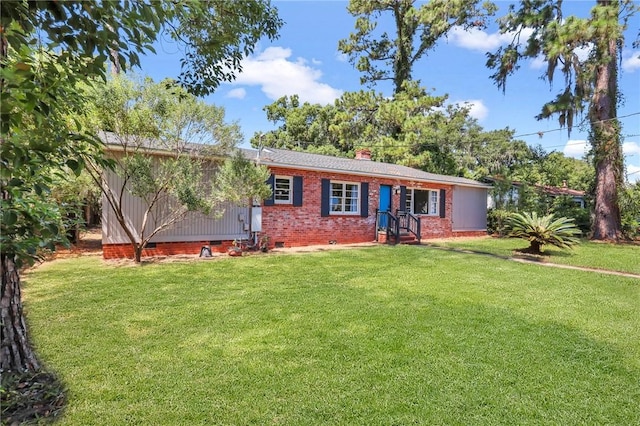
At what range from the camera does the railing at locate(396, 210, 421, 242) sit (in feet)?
46.3

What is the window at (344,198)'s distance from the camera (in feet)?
42.5

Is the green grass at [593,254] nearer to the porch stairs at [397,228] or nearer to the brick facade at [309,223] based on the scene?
the porch stairs at [397,228]

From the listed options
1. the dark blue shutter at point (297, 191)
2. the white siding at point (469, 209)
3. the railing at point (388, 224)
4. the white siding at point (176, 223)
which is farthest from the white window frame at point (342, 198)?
the white siding at point (469, 209)

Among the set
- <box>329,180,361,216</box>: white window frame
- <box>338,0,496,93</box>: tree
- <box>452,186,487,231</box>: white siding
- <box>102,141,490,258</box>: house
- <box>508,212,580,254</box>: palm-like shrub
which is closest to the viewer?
<box>102,141,490,258</box>: house

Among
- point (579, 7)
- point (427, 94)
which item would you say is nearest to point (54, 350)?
point (579, 7)

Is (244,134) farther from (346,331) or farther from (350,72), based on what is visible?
(350,72)

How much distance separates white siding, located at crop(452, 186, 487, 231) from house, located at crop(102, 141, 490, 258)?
10 centimetres

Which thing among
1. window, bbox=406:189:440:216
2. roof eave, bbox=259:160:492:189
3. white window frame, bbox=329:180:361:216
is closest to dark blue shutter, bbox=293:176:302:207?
roof eave, bbox=259:160:492:189

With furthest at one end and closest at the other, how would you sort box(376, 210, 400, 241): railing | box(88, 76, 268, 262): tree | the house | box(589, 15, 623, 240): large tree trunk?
box(589, 15, 623, 240): large tree trunk → box(376, 210, 400, 241): railing → the house → box(88, 76, 268, 262): tree

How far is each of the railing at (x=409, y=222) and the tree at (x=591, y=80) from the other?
27.0 feet

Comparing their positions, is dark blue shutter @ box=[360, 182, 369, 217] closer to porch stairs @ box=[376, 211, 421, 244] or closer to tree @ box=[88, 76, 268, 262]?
porch stairs @ box=[376, 211, 421, 244]

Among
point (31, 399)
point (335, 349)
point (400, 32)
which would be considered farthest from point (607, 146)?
point (31, 399)

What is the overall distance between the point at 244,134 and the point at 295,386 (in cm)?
782

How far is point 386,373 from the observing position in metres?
3.11
